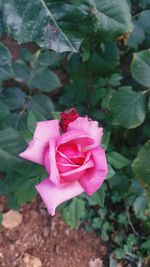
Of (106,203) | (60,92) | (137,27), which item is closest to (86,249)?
(106,203)

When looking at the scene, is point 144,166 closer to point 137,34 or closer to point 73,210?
point 73,210

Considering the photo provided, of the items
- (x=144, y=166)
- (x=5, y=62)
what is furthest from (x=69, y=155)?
(x=144, y=166)

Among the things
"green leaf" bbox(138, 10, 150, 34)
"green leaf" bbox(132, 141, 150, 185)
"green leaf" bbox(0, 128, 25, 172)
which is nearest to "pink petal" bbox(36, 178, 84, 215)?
"green leaf" bbox(0, 128, 25, 172)

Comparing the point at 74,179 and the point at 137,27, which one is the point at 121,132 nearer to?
the point at 137,27

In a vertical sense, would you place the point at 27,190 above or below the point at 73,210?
above

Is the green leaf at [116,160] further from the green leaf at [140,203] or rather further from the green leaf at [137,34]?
the green leaf at [137,34]

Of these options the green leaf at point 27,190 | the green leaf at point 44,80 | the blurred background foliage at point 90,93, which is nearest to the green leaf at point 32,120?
the blurred background foliage at point 90,93
